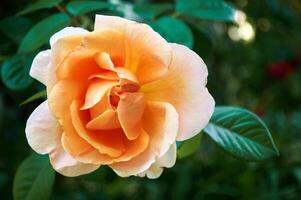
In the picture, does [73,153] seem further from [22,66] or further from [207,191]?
[207,191]

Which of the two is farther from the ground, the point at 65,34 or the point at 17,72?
the point at 65,34

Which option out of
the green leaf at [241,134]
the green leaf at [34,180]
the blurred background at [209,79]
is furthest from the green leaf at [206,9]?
the green leaf at [34,180]

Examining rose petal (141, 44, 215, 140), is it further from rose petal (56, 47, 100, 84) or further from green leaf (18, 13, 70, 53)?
green leaf (18, 13, 70, 53)

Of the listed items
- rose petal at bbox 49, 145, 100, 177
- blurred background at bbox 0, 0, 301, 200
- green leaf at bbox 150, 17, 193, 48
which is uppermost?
rose petal at bbox 49, 145, 100, 177

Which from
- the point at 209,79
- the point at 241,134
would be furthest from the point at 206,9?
the point at 209,79

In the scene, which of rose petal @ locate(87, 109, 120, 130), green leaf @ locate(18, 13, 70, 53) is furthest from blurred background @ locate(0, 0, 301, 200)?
rose petal @ locate(87, 109, 120, 130)

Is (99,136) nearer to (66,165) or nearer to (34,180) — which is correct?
(66,165)
